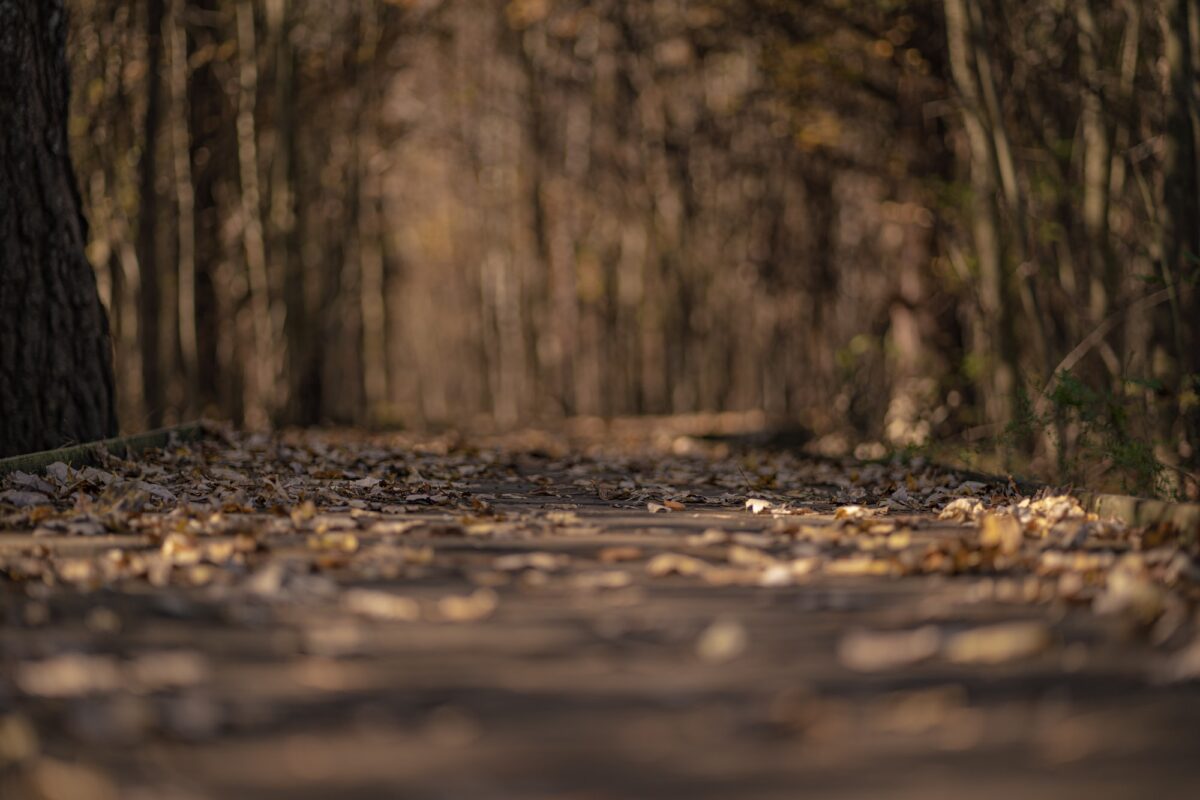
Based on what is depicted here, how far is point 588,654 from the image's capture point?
372 cm

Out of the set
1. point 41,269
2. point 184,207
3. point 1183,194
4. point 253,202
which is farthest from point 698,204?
point 41,269

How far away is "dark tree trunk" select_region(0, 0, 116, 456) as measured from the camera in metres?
8.91

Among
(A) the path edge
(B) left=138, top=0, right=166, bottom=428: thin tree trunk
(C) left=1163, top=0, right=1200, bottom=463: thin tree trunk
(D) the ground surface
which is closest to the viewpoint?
(D) the ground surface

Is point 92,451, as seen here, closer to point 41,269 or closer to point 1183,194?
point 41,269

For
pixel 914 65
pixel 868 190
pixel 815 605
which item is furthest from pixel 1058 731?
pixel 868 190

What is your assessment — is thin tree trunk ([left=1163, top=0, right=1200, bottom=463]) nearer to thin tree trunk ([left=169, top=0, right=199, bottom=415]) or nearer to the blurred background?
the blurred background

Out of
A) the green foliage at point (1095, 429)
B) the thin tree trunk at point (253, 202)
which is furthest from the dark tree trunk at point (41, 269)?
the thin tree trunk at point (253, 202)

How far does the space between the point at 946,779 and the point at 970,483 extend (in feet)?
20.9

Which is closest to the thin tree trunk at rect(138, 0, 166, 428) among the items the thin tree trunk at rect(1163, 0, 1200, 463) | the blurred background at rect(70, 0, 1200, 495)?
the blurred background at rect(70, 0, 1200, 495)

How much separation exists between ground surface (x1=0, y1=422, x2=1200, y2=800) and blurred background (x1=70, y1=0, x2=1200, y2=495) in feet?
14.4

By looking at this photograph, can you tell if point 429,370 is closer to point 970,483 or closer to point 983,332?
point 983,332

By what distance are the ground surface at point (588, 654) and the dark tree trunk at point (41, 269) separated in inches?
82.7

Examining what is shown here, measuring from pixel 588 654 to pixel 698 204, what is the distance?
28.1 meters

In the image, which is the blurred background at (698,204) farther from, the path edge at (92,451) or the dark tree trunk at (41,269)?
the dark tree trunk at (41,269)
